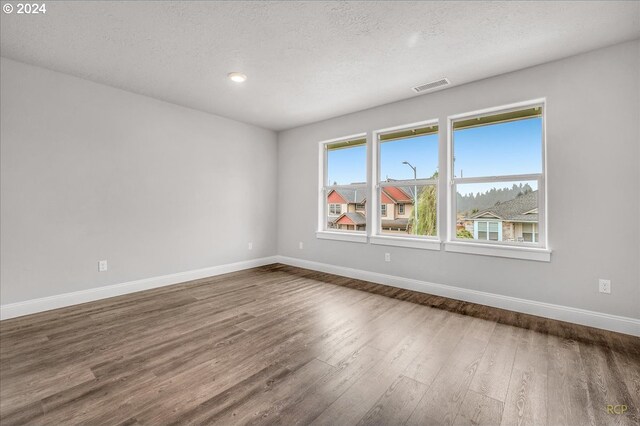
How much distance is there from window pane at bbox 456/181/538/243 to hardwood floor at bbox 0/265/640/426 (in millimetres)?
902

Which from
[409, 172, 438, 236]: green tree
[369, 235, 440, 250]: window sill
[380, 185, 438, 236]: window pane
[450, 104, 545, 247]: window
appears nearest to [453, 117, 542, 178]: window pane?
[450, 104, 545, 247]: window

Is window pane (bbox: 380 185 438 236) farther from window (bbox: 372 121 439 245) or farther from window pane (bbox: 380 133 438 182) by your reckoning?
window pane (bbox: 380 133 438 182)

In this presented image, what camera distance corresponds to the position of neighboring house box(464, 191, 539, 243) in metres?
3.15

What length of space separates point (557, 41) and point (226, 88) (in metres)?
3.53

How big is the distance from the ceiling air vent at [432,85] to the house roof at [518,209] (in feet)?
5.26

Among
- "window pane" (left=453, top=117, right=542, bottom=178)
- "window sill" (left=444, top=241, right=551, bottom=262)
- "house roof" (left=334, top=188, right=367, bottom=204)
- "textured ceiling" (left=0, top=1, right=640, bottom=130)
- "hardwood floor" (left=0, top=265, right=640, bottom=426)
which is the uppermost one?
"textured ceiling" (left=0, top=1, right=640, bottom=130)

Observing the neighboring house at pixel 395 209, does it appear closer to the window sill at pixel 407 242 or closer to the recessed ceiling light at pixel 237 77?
the window sill at pixel 407 242

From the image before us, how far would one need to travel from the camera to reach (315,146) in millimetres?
5152

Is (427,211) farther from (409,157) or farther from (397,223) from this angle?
(409,157)

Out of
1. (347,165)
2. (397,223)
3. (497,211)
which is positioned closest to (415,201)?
(397,223)

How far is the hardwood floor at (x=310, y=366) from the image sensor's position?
160 cm

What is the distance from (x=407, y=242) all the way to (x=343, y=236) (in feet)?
3.68

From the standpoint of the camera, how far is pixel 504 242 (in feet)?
10.8

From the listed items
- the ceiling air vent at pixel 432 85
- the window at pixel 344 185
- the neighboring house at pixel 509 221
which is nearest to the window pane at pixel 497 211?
the neighboring house at pixel 509 221
